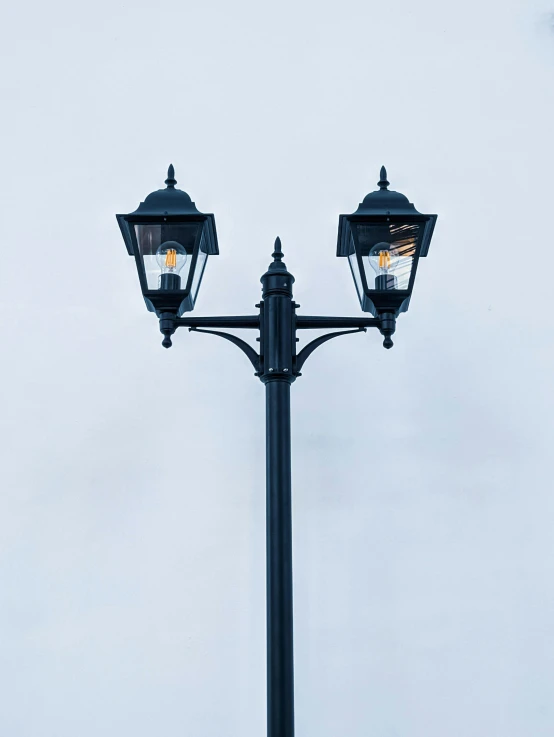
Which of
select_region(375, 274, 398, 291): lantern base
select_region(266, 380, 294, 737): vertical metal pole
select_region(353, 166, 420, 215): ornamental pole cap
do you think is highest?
select_region(353, 166, 420, 215): ornamental pole cap

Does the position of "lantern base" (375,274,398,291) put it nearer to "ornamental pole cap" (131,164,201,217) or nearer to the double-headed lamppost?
the double-headed lamppost

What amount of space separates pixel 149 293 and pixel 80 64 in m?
1.23

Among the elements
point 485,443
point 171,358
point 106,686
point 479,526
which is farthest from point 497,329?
point 106,686

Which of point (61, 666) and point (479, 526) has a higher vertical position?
point (479, 526)

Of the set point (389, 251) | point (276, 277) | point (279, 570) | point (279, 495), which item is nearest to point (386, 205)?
point (389, 251)

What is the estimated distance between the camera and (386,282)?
1.72m

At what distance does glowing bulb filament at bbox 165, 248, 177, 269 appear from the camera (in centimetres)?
170

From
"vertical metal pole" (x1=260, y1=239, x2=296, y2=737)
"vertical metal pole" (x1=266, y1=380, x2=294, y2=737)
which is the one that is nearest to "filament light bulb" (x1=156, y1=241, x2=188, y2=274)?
"vertical metal pole" (x1=260, y1=239, x2=296, y2=737)

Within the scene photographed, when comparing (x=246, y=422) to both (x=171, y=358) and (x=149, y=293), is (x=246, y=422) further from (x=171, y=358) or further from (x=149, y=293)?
(x=149, y=293)

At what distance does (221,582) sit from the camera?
6.57 feet

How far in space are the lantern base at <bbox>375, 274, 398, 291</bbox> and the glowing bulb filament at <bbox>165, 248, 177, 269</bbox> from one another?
48 centimetres

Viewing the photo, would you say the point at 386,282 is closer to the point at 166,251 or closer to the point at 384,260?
the point at 384,260

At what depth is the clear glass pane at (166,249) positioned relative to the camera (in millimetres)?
1706

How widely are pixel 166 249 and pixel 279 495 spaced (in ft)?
2.07
